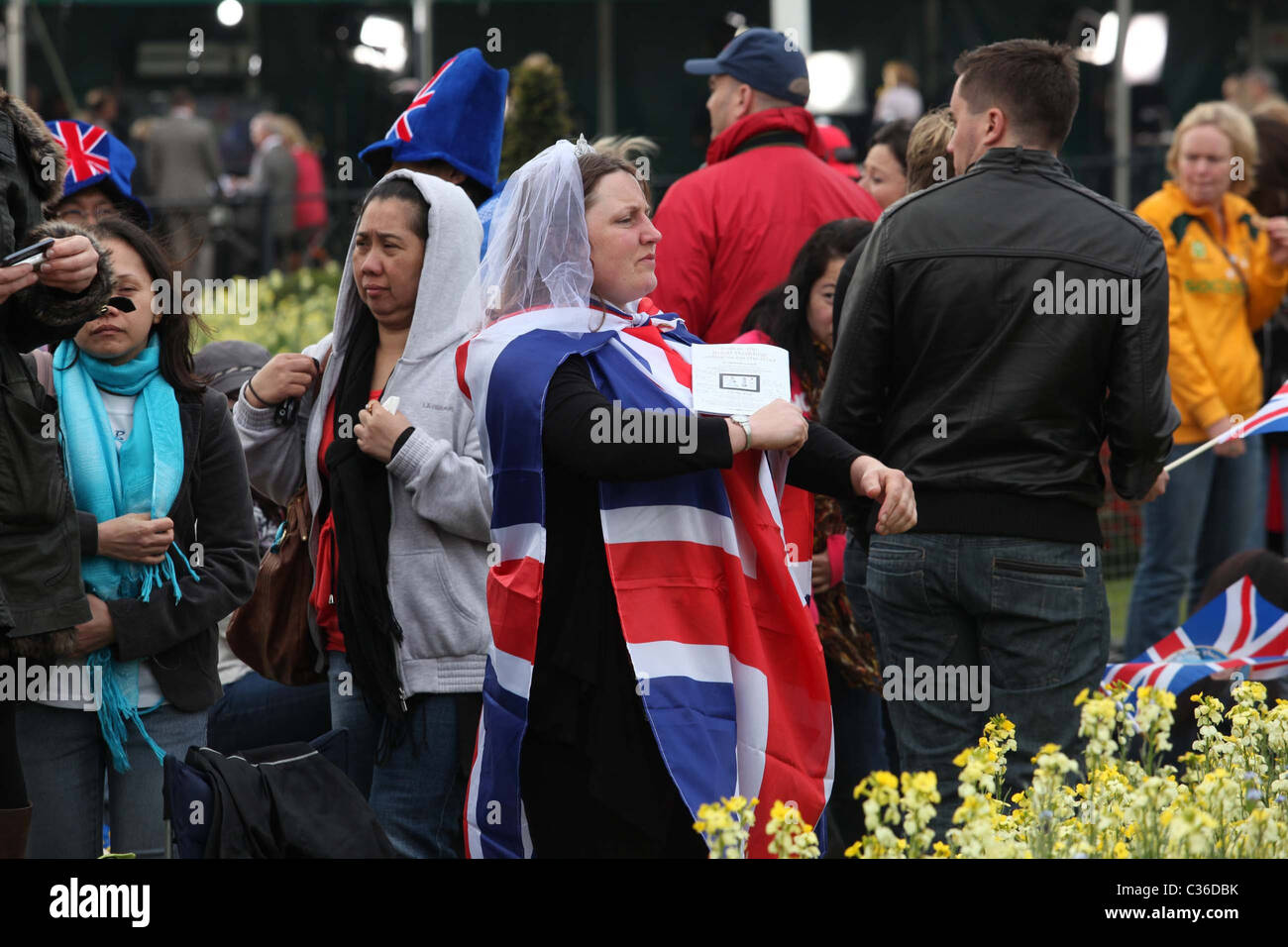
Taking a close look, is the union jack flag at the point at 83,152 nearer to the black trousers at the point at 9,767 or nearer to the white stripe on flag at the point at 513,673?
the black trousers at the point at 9,767

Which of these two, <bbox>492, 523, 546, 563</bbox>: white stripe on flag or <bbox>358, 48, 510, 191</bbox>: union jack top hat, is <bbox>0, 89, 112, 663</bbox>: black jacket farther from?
<bbox>358, 48, 510, 191</bbox>: union jack top hat

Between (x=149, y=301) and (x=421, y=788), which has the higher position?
(x=149, y=301)

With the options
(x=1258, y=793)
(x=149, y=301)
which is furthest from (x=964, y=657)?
(x=149, y=301)

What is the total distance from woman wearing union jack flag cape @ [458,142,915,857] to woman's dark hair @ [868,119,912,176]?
2578 millimetres

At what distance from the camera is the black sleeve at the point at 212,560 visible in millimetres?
3754

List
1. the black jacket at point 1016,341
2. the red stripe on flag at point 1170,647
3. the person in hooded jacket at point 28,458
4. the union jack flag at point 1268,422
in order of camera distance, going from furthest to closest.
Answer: the red stripe on flag at point 1170,647 → the union jack flag at point 1268,422 → the black jacket at point 1016,341 → the person in hooded jacket at point 28,458

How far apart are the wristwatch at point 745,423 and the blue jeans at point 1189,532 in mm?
3610

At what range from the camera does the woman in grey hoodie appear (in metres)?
3.83

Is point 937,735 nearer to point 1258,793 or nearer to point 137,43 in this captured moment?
point 1258,793

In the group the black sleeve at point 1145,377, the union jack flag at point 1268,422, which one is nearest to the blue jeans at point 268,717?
the black sleeve at point 1145,377

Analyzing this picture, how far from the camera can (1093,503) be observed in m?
3.99

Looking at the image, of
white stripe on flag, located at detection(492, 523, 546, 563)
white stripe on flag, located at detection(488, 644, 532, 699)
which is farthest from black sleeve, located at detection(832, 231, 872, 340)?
white stripe on flag, located at detection(488, 644, 532, 699)

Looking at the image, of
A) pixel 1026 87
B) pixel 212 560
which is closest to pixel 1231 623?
pixel 1026 87
